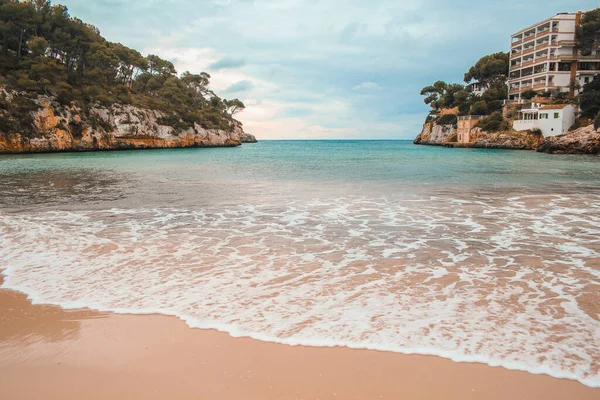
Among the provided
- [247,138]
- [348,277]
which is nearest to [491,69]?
[348,277]

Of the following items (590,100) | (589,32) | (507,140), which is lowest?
(507,140)

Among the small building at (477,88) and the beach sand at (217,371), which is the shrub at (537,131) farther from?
the beach sand at (217,371)

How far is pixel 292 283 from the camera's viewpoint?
4934 mm

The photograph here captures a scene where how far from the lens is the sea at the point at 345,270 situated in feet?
11.8

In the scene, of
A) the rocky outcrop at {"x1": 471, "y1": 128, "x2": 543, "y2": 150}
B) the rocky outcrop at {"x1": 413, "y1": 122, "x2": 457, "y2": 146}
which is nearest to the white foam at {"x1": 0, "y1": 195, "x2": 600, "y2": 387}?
the rocky outcrop at {"x1": 471, "y1": 128, "x2": 543, "y2": 150}

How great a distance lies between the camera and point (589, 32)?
2356 inches

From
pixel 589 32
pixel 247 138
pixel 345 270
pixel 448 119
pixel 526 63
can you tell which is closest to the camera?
pixel 345 270

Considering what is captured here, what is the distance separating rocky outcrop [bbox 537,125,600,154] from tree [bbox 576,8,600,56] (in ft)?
88.7

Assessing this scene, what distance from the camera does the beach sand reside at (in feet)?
9.03

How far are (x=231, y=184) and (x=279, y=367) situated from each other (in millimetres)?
14535

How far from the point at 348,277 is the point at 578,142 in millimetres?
48961

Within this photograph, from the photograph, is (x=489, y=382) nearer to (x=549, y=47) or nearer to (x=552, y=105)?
(x=552, y=105)

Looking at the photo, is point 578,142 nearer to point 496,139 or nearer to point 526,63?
point 496,139

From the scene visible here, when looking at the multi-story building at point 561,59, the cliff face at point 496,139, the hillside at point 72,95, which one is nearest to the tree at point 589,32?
the multi-story building at point 561,59
